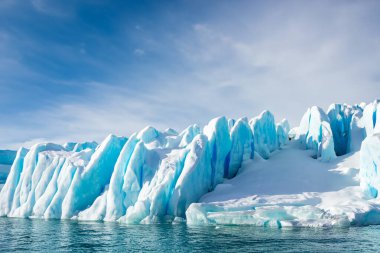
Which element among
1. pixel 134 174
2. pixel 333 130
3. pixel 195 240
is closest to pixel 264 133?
pixel 333 130

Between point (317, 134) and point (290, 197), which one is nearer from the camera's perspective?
point (290, 197)

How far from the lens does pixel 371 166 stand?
1075 inches

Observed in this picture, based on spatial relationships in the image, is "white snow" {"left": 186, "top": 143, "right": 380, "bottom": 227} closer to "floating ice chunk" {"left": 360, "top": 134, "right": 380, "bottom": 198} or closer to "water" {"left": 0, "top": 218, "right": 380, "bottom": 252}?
"floating ice chunk" {"left": 360, "top": 134, "right": 380, "bottom": 198}

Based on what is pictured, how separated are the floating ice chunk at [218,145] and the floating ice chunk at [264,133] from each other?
6659 millimetres

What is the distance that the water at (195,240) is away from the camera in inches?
627

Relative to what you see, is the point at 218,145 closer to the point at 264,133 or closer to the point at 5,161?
the point at 264,133

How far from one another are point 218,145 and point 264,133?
10.3 meters

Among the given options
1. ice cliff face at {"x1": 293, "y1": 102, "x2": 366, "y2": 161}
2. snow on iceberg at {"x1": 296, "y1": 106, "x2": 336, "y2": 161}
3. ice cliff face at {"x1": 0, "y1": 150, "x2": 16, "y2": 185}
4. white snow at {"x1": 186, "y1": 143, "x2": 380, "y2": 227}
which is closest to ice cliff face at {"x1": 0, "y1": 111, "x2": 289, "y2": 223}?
white snow at {"x1": 186, "y1": 143, "x2": 380, "y2": 227}

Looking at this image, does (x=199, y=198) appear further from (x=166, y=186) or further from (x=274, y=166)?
(x=274, y=166)

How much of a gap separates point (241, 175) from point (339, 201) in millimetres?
9806

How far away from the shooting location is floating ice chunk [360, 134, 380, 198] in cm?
2684

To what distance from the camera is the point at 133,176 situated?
30781mm

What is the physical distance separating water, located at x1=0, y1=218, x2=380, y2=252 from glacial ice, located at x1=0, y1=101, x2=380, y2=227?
2294mm

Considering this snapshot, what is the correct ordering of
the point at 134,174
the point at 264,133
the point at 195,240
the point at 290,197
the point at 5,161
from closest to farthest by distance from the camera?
the point at 195,240 < the point at 290,197 < the point at 134,174 < the point at 264,133 < the point at 5,161
